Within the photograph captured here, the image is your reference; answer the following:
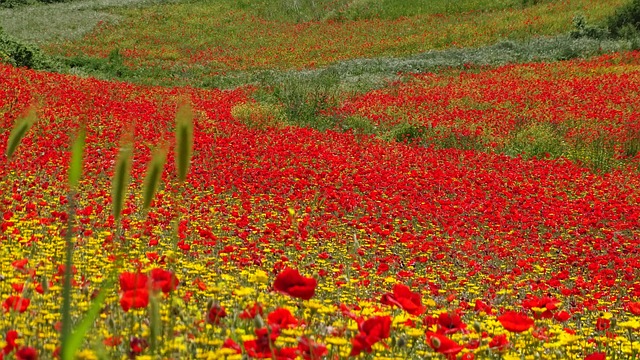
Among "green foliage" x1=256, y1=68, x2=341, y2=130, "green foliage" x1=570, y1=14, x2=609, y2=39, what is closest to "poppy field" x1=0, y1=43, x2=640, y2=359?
"green foliage" x1=256, y1=68, x2=341, y2=130

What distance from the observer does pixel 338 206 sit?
26.0ft

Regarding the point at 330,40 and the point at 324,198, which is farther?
the point at 330,40

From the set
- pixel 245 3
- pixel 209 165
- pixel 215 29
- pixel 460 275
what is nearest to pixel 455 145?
pixel 209 165

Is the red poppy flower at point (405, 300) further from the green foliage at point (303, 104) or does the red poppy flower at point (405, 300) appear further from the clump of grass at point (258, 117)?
the green foliage at point (303, 104)

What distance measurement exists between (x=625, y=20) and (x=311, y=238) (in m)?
28.7

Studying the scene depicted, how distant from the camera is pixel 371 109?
60.4 ft

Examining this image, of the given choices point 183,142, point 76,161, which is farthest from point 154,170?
point 76,161

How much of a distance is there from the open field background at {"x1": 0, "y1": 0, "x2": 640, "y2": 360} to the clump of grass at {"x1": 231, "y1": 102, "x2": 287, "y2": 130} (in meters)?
0.10

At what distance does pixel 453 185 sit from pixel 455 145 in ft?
16.7

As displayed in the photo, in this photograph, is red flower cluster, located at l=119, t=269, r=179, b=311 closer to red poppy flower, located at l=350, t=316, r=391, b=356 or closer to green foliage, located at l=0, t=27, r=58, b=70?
red poppy flower, located at l=350, t=316, r=391, b=356

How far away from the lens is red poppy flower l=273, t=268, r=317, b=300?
7.03ft

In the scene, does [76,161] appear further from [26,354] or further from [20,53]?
[20,53]

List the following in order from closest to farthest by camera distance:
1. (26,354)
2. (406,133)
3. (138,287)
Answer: (26,354), (138,287), (406,133)

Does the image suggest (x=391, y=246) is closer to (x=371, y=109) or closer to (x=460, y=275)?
(x=460, y=275)
